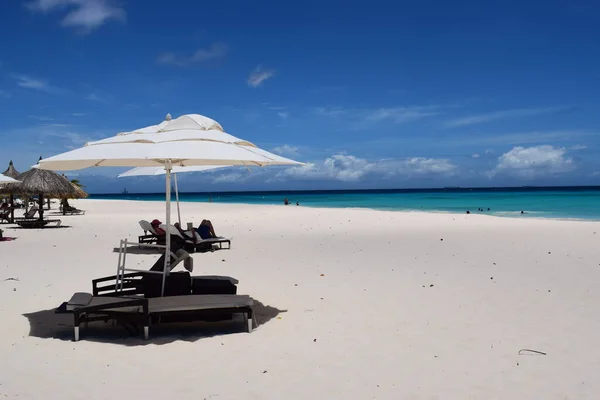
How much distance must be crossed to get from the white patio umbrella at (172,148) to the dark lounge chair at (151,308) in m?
0.54

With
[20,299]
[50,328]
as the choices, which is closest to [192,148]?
[50,328]

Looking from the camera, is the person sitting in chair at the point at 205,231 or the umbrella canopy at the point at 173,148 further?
the person sitting in chair at the point at 205,231

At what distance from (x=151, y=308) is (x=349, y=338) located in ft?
6.76

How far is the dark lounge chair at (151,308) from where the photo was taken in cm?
548

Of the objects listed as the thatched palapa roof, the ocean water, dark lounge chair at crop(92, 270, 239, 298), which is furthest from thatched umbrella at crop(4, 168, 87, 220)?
the ocean water

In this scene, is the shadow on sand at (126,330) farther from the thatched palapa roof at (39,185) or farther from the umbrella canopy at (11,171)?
the umbrella canopy at (11,171)

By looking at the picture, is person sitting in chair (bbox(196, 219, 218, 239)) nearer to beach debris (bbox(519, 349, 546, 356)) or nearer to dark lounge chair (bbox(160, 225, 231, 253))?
dark lounge chair (bbox(160, 225, 231, 253))

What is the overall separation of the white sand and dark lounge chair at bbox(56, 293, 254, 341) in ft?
0.69

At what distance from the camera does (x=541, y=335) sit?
562 cm

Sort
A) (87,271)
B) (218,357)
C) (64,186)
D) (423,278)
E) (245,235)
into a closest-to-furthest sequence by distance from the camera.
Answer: (218,357) → (423,278) → (87,271) → (245,235) → (64,186)

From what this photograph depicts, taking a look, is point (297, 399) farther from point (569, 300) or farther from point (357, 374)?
point (569, 300)

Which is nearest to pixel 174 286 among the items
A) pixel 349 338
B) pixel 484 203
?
pixel 349 338

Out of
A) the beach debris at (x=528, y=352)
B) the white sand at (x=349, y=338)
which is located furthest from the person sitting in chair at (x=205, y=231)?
the beach debris at (x=528, y=352)

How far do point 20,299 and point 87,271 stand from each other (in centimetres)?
231
